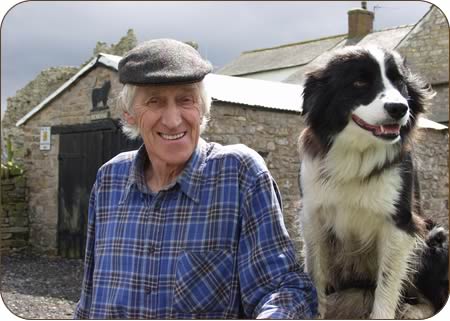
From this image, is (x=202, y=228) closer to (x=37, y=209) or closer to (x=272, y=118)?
(x=272, y=118)

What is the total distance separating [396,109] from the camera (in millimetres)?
2453

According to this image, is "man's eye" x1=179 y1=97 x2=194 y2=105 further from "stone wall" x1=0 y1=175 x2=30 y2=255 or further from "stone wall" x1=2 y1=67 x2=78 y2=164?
"stone wall" x1=2 y1=67 x2=78 y2=164

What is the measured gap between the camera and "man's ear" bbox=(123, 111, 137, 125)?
255cm

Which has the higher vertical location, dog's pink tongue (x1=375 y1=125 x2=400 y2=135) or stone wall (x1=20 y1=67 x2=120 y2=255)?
dog's pink tongue (x1=375 y1=125 x2=400 y2=135)

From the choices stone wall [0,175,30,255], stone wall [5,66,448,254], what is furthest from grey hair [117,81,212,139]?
stone wall [0,175,30,255]

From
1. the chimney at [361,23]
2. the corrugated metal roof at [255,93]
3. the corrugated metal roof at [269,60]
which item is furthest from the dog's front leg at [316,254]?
the chimney at [361,23]

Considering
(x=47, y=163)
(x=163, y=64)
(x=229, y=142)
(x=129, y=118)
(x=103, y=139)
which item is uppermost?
(x=163, y=64)

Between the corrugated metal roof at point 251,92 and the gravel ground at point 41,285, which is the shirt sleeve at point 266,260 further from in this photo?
the corrugated metal roof at point 251,92

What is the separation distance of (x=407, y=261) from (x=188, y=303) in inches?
44.0

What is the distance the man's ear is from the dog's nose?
1.04 metres

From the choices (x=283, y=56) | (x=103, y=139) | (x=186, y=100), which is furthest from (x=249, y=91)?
(x=283, y=56)

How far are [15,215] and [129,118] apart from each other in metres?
10.7

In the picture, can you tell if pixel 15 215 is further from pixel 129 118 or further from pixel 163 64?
pixel 163 64

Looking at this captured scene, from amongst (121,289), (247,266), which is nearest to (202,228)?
(247,266)
